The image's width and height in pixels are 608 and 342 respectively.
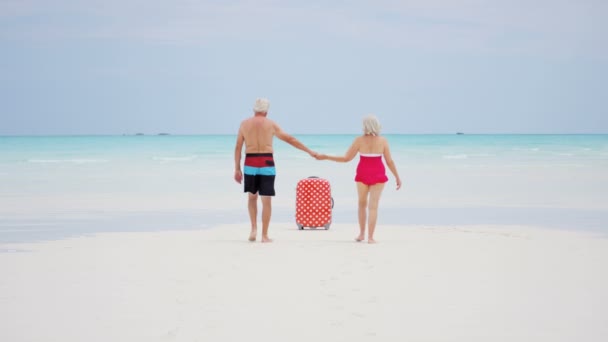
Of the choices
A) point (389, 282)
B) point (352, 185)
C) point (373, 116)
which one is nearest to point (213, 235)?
point (373, 116)

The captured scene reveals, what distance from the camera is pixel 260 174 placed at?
862 centimetres

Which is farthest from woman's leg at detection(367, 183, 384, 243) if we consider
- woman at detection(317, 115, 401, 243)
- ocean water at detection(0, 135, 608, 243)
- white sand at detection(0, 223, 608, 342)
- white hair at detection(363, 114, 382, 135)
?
ocean water at detection(0, 135, 608, 243)

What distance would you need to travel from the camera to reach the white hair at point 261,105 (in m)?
8.83

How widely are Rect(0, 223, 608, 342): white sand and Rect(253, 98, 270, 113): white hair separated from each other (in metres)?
1.51

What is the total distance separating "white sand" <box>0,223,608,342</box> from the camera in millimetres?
4805

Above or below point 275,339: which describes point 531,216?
below

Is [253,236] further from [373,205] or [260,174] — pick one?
[373,205]

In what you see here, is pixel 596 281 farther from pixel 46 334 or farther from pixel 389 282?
pixel 46 334

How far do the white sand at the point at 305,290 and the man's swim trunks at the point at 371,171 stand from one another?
0.72 metres

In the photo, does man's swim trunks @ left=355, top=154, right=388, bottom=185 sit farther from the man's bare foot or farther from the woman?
the man's bare foot

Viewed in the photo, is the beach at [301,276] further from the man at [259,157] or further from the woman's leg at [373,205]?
the man at [259,157]

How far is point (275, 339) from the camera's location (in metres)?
4.62

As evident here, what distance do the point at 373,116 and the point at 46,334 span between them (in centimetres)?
501

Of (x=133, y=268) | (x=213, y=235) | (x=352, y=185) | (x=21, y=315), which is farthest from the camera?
(x=352, y=185)
